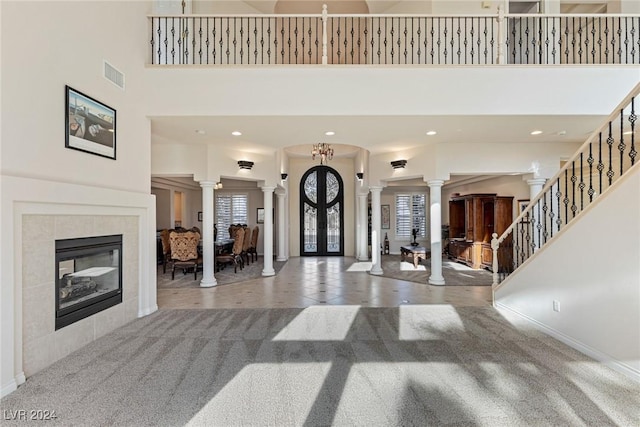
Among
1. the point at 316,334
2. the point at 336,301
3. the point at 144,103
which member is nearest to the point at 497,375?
the point at 316,334

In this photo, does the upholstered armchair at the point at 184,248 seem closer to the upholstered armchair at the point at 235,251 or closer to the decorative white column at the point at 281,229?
the upholstered armchair at the point at 235,251

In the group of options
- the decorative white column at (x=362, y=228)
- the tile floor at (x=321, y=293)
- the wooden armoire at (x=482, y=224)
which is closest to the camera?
the tile floor at (x=321, y=293)

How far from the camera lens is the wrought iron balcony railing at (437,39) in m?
4.26

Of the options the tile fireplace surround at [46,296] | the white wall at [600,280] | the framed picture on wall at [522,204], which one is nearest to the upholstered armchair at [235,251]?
the tile fireplace surround at [46,296]

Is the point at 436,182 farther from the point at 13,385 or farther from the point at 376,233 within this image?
the point at 13,385

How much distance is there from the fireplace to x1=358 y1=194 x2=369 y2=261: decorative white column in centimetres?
692

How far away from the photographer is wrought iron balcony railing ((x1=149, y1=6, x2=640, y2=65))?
4.26m

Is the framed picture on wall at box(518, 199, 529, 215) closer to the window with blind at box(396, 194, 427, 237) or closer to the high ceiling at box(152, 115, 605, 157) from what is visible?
the high ceiling at box(152, 115, 605, 157)

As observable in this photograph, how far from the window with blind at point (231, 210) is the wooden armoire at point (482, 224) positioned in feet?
23.9

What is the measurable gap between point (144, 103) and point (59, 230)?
2.16 meters

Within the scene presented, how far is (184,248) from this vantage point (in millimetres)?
6160

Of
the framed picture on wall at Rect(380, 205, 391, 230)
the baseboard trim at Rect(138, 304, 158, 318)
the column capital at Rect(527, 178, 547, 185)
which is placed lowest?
the baseboard trim at Rect(138, 304, 158, 318)

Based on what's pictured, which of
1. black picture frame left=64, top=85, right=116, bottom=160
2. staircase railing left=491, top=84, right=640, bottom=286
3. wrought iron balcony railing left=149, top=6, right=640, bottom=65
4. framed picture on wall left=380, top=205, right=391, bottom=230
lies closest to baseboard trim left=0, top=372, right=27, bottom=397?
black picture frame left=64, top=85, right=116, bottom=160

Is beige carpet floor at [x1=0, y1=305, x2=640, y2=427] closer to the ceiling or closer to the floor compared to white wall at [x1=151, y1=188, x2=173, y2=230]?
closer to the floor
